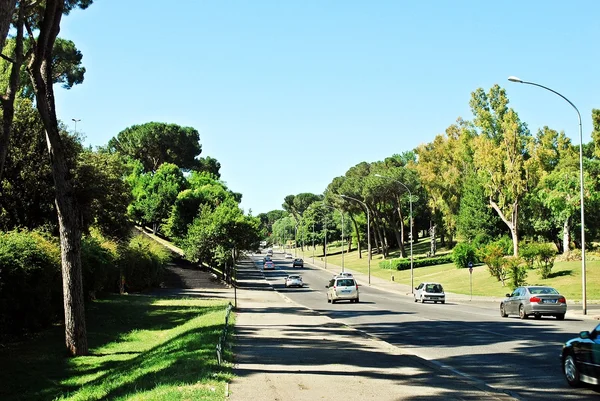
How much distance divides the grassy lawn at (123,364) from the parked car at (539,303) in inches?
500

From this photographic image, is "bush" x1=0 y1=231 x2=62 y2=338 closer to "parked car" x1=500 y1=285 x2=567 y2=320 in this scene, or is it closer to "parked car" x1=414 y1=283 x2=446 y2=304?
"parked car" x1=500 y1=285 x2=567 y2=320

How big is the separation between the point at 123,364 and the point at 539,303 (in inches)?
690

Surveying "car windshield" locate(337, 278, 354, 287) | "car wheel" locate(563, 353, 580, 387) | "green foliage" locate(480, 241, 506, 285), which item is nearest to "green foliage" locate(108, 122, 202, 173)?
"green foliage" locate(480, 241, 506, 285)

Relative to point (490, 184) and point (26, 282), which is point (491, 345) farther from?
point (490, 184)

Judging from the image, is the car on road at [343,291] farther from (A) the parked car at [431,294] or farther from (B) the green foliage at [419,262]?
(B) the green foliage at [419,262]

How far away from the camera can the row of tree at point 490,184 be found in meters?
60.4

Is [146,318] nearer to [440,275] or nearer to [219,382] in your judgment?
[219,382]

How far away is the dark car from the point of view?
1033 centimetres

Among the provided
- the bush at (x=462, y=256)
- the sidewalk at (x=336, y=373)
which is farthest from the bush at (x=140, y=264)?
the bush at (x=462, y=256)

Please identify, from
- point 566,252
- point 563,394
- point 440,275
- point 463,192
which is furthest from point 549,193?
point 563,394

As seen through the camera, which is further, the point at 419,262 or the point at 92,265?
the point at 419,262

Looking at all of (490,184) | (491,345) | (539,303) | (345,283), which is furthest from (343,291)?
(490,184)

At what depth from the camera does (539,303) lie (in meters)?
28.0

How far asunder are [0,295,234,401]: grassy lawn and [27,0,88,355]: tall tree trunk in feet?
4.24
